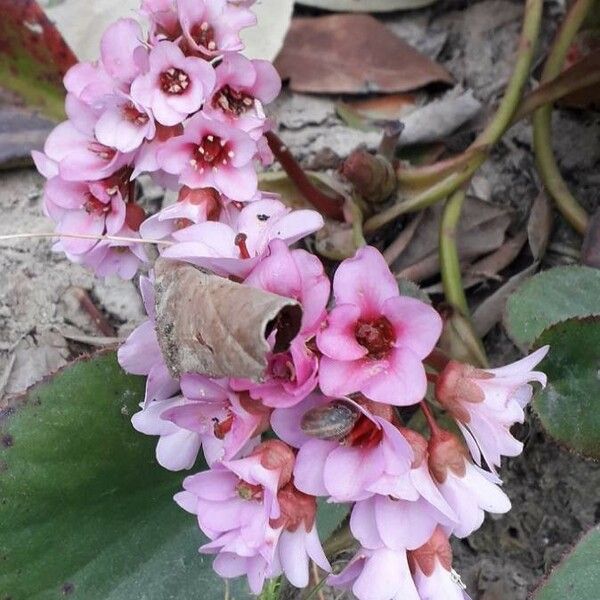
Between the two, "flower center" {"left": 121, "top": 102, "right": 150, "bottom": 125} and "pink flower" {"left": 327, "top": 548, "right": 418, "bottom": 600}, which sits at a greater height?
"flower center" {"left": 121, "top": 102, "right": 150, "bottom": 125}

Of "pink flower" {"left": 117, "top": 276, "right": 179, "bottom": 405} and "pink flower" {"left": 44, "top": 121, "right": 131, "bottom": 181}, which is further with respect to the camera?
"pink flower" {"left": 44, "top": 121, "right": 131, "bottom": 181}

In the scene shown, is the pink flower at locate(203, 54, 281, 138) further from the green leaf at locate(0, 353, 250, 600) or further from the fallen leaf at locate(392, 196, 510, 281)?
the fallen leaf at locate(392, 196, 510, 281)

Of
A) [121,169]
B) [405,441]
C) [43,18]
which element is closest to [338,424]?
[405,441]

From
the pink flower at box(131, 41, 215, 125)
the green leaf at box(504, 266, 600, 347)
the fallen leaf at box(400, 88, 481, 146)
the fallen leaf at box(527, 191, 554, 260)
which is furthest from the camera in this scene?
the fallen leaf at box(400, 88, 481, 146)

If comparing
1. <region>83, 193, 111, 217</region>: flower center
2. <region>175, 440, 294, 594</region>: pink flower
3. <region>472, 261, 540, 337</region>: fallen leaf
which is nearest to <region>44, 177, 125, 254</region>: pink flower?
<region>83, 193, 111, 217</region>: flower center

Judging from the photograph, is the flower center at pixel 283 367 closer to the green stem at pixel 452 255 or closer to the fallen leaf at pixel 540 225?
the green stem at pixel 452 255

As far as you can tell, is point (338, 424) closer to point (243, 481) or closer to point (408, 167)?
point (243, 481)

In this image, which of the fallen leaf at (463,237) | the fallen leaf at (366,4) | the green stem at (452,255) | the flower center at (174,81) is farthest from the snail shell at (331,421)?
the fallen leaf at (366,4)
